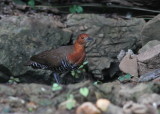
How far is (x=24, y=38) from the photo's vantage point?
29.7 ft

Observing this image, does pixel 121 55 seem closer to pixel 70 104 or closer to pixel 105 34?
pixel 105 34

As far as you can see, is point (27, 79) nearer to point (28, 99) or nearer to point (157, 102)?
point (28, 99)

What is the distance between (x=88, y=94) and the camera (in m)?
5.24

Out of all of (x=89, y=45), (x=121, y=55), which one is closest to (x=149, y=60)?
(x=121, y=55)

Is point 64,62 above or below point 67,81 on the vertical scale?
above

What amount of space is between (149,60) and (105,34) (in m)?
1.91

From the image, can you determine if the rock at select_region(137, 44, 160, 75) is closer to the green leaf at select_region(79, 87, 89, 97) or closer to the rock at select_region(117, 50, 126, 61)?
the rock at select_region(117, 50, 126, 61)

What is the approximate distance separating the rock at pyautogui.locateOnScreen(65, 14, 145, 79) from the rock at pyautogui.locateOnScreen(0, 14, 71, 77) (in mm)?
529

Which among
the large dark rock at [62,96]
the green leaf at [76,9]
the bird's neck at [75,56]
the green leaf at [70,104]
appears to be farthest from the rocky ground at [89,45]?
the green leaf at [70,104]

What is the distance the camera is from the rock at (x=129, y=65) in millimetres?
8195

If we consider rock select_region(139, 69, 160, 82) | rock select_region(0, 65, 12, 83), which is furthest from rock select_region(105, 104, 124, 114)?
rock select_region(0, 65, 12, 83)

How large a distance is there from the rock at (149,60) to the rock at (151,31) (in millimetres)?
1027

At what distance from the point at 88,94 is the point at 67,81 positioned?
3.80 meters

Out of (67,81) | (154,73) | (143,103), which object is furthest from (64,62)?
(143,103)
